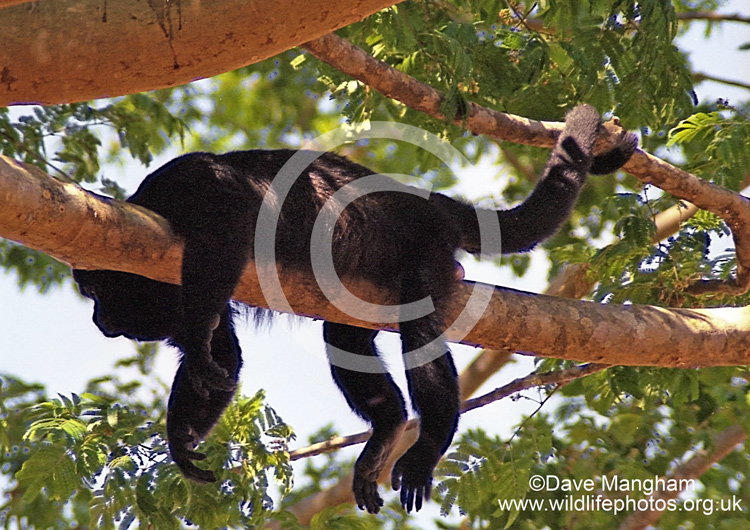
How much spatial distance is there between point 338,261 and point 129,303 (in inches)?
42.7

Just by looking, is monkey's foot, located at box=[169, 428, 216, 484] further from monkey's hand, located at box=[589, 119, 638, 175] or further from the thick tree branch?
monkey's hand, located at box=[589, 119, 638, 175]

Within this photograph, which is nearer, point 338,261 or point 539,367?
point 338,261

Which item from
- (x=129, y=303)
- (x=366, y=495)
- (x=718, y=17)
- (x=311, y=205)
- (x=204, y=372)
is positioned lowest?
(x=366, y=495)

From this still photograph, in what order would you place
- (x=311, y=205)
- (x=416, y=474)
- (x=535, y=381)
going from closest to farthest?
(x=416, y=474) → (x=311, y=205) → (x=535, y=381)

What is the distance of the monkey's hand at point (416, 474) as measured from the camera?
3.91m

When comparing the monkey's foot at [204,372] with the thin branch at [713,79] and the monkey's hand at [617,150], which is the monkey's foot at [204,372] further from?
the thin branch at [713,79]

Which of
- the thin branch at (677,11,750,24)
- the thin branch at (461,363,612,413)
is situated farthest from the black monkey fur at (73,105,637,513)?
the thin branch at (677,11,750,24)

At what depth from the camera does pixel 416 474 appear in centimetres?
391

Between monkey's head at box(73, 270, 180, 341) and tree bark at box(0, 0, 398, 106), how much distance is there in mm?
1528

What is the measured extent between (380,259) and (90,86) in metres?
1.69

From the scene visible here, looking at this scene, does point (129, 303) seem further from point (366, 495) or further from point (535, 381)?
point (535, 381)


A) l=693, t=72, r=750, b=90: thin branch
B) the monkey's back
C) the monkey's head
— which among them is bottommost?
the monkey's head

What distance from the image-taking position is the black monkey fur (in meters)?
3.54

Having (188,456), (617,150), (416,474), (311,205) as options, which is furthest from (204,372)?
(617,150)
